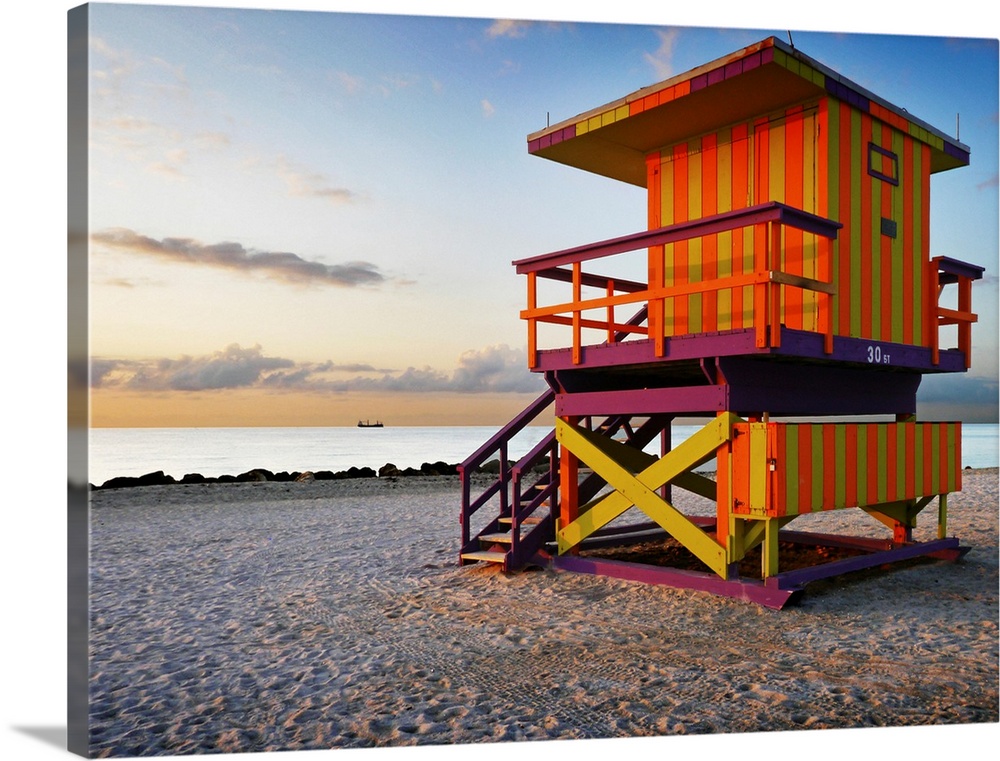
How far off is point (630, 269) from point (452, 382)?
475 inches

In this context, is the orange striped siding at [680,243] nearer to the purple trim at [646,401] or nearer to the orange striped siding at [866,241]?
the purple trim at [646,401]

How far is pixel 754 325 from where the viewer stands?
7.83 m

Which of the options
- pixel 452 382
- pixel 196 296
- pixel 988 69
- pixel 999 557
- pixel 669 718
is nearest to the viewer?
pixel 669 718

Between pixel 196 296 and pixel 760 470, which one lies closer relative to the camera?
pixel 760 470

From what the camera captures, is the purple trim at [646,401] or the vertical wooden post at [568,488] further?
the vertical wooden post at [568,488]

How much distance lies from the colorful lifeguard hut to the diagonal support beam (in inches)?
0.8

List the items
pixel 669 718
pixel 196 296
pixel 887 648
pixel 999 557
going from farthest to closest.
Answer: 1. pixel 196 296
2. pixel 999 557
3. pixel 887 648
4. pixel 669 718

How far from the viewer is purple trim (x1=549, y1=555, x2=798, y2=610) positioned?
7.65m

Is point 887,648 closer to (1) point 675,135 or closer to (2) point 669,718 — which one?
(2) point 669,718

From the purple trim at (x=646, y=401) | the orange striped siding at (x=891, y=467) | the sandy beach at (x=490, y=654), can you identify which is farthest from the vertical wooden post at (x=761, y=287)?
the orange striped siding at (x=891, y=467)

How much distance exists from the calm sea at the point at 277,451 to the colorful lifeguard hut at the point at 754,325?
30.3 meters

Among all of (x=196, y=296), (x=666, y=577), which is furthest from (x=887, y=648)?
(x=196, y=296)

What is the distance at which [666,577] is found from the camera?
27.8 feet

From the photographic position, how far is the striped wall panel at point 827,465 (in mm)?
7508
